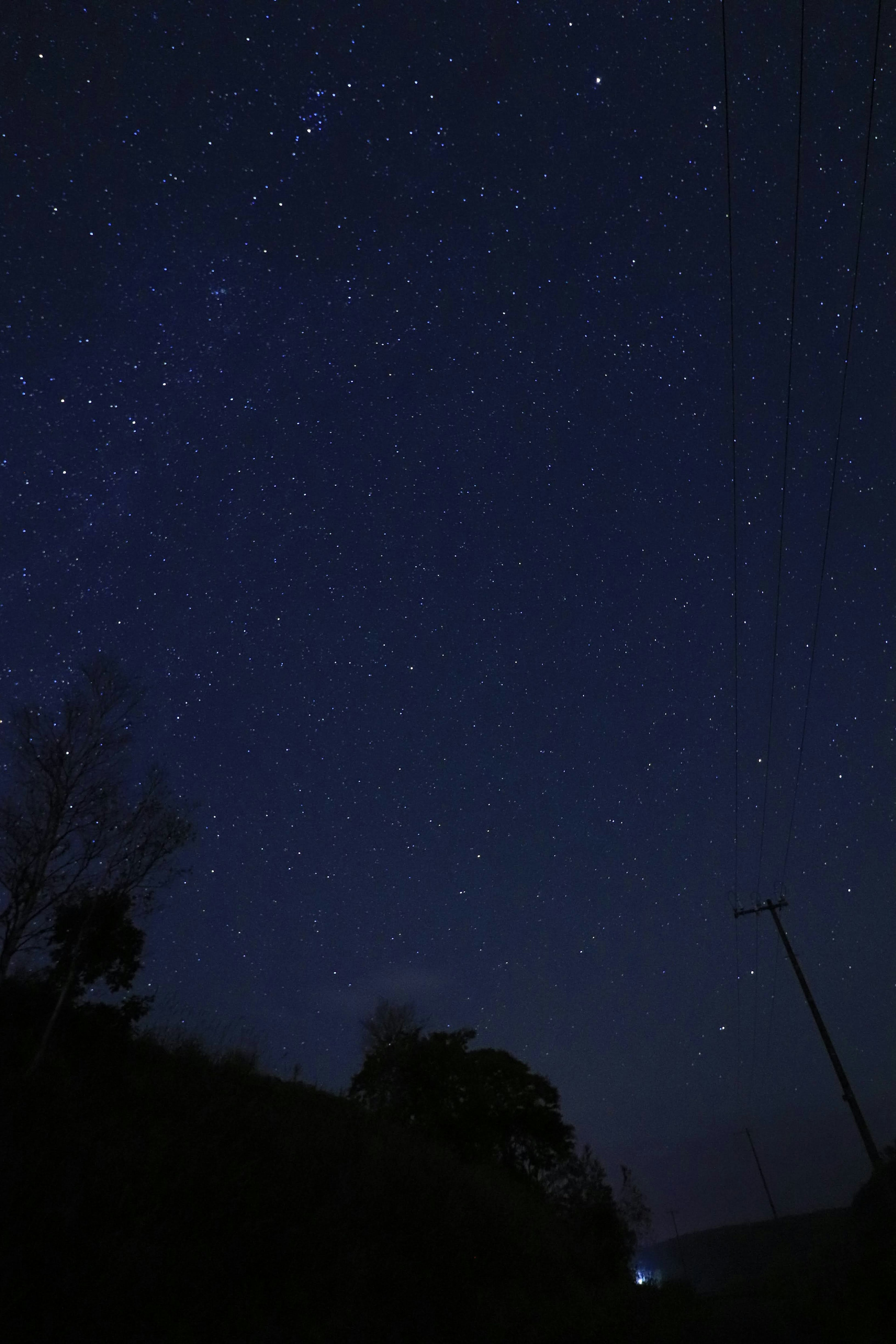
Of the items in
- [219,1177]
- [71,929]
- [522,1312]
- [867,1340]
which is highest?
[71,929]

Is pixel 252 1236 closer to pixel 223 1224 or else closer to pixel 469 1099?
pixel 223 1224

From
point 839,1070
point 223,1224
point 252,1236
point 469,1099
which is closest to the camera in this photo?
point 223,1224

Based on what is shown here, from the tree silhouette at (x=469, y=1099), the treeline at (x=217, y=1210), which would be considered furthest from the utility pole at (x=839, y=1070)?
the tree silhouette at (x=469, y=1099)

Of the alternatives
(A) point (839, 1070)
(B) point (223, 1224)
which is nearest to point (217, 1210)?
(B) point (223, 1224)

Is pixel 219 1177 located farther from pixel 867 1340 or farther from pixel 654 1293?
pixel 654 1293

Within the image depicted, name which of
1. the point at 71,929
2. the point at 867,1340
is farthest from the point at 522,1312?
the point at 71,929

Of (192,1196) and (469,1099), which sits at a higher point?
(469,1099)

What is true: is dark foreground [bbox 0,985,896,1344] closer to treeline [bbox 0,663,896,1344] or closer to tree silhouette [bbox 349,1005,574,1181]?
treeline [bbox 0,663,896,1344]

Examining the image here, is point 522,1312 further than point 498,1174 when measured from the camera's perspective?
No

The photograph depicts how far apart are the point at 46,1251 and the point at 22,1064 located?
231 inches

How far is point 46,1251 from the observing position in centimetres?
742

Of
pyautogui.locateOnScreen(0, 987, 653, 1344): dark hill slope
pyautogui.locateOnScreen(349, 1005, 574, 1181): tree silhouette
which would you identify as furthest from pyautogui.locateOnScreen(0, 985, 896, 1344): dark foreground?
pyautogui.locateOnScreen(349, 1005, 574, 1181): tree silhouette

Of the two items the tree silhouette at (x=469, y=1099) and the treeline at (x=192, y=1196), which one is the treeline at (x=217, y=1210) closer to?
the treeline at (x=192, y=1196)

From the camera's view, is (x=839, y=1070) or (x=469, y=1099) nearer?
(x=839, y=1070)
